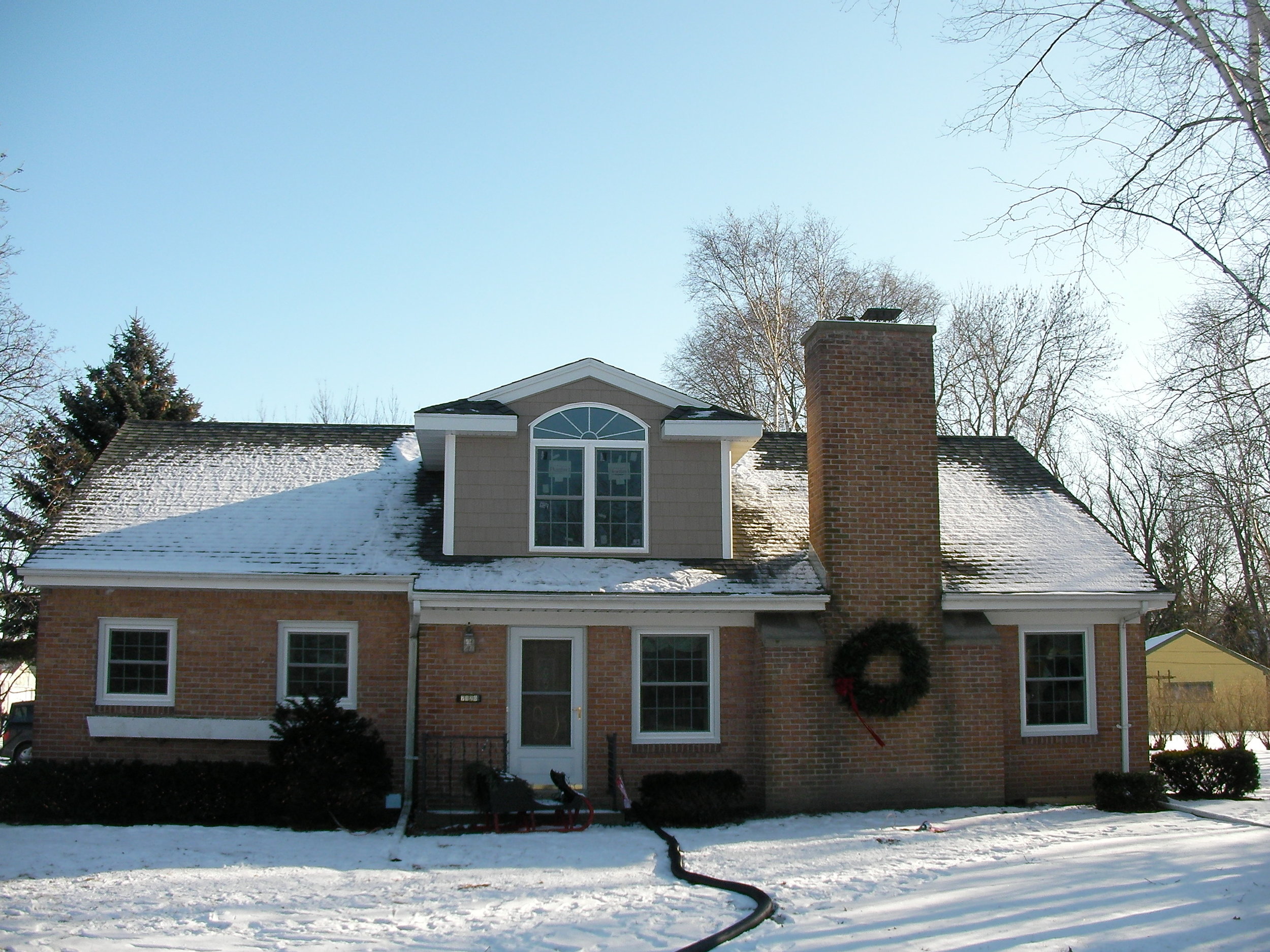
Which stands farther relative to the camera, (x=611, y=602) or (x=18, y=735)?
(x=18, y=735)

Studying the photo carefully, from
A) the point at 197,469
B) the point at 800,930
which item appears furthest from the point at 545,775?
the point at 197,469

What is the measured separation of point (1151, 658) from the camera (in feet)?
107

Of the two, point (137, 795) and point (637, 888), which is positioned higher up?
point (137, 795)

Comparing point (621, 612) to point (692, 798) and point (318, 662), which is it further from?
point (318, 662)

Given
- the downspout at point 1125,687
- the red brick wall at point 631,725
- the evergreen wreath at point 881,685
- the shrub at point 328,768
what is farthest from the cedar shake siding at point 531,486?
the downspout at point 1125,687

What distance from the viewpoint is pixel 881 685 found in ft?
43.5

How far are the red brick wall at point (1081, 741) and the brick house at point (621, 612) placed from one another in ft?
0.12

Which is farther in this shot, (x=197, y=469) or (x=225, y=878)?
(x=197, y=469)

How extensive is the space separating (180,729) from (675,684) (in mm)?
6356

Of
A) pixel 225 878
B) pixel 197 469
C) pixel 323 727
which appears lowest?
pixel 225 878

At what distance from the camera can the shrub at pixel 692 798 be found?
1234 cm

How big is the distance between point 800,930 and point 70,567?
10185 mm

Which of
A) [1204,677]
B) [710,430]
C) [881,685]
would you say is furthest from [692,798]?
[1204,677]

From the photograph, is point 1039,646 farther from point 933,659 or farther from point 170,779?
point 170,779
